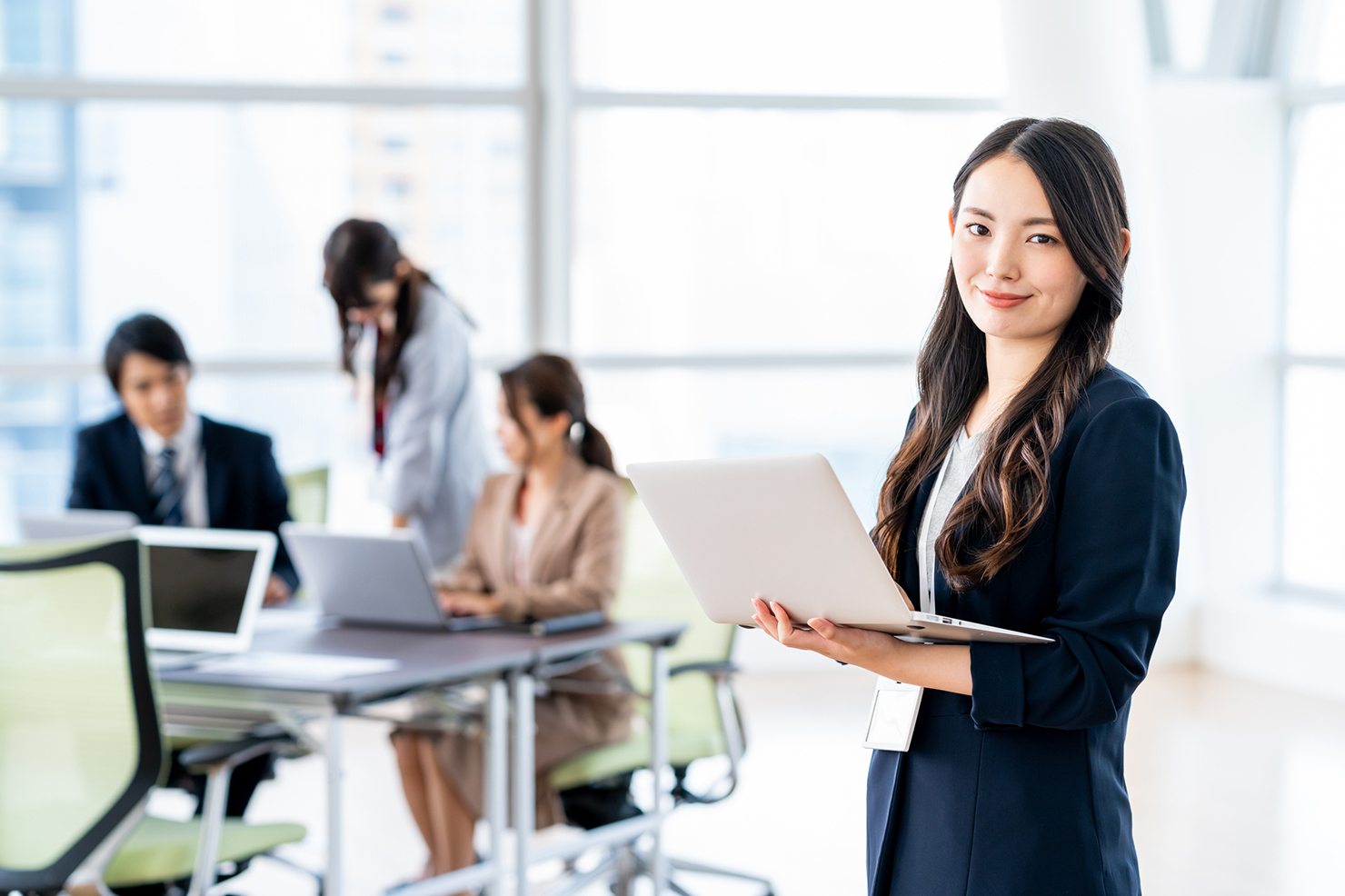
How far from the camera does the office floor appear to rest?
11.6ft

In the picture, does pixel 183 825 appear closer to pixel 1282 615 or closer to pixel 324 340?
pixel 324 340

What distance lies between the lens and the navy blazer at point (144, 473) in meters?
3.56

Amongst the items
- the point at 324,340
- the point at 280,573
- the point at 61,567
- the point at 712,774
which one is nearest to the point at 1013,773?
the point at 61,567

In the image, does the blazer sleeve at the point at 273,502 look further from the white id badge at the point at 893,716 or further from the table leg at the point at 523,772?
the white id badge at the point at 893,716

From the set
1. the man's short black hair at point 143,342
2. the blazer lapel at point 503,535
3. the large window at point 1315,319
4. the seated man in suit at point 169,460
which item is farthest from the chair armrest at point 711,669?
the large window at point 1315,319

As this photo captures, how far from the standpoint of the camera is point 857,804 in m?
4.09

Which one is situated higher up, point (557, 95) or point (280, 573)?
point (557, 95)

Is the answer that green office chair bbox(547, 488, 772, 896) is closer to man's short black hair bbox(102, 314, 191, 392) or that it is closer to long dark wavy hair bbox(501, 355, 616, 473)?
long dark wavy hair bbox(501, 355, 616, 473)

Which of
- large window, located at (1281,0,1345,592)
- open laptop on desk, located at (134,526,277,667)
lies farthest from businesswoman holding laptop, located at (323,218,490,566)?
large window, located at (1281,0,1345,592)

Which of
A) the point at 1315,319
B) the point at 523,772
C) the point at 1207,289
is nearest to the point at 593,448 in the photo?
the point at 523,772

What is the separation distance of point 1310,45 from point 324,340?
15.4 ft

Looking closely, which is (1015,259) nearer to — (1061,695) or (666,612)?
(1061,695)

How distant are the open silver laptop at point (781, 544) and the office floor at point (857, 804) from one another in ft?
7.30

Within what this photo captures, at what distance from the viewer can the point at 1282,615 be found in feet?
19.3
